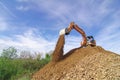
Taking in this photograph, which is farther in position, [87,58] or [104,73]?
[87,58]

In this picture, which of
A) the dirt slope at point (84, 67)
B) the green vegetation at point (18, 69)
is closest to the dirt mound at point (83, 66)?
the dirt slope at point (84, 67)

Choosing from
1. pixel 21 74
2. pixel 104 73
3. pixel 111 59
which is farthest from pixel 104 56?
pixel 21 74

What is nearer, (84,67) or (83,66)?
(84,67)

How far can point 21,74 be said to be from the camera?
14.4m

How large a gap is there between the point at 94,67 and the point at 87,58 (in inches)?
54.3

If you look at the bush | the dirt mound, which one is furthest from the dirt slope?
the bush

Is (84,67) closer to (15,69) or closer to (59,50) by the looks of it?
(59,50)

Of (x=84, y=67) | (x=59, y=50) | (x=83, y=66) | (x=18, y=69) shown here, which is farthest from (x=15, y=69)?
(x=84, y=67)

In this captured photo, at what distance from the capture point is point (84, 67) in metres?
11.6

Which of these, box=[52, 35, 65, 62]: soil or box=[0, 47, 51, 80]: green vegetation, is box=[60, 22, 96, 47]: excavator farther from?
box=[0, 47, 51, 80]: green vegetation

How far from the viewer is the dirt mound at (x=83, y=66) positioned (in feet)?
→ 35.1

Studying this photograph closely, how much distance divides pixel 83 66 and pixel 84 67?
0.47 ft

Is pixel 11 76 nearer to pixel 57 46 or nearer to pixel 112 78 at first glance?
pixel 57 46

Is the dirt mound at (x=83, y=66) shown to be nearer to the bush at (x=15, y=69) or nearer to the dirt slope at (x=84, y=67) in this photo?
the dirt slope at (x=84, y=67)
